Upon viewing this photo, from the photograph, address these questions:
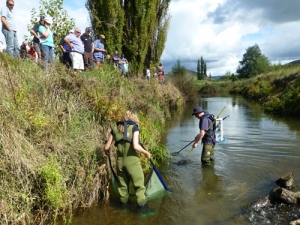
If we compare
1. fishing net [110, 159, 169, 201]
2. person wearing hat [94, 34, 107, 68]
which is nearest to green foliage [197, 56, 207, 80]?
person wearing hat [94, 34, 107, 68]

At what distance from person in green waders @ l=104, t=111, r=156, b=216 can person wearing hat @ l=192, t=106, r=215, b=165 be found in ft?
8.10

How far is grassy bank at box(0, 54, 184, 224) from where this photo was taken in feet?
15.3

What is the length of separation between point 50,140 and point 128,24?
48.6 ft

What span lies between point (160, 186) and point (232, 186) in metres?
1.94

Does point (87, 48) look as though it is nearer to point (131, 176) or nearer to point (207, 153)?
point (207, 153)

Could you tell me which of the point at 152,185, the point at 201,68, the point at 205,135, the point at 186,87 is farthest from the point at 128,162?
the point at 201,68

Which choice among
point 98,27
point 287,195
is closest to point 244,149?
point 287,195

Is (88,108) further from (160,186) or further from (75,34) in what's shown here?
(75,34)

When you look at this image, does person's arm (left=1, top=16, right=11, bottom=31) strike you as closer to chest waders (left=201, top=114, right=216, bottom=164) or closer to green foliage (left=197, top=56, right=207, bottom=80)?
chest waders (left=201, top=114, right=216, bottom=164)

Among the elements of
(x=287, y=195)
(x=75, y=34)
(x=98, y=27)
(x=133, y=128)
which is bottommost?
(x=287, y=195)

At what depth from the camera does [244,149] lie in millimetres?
10109

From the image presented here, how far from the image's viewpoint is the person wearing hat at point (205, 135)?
24.8ft

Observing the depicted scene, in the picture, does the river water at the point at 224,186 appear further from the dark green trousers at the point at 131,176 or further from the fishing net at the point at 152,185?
the dark green trousers at the point at 131,176

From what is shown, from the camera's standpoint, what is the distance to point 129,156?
17.9ft
